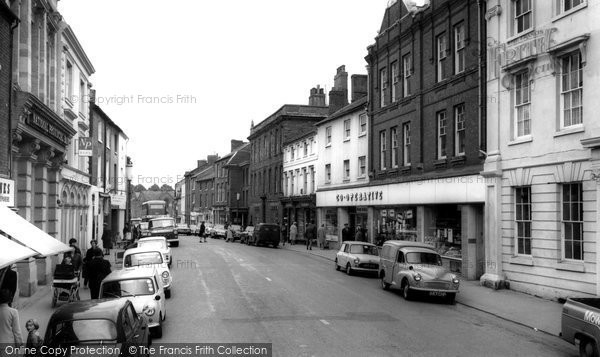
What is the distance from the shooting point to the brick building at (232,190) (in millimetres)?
73688

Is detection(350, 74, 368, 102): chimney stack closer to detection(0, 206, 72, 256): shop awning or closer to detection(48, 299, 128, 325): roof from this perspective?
detection(0, 206, 72, 256): shop awning

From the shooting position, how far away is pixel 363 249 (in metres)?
24.5

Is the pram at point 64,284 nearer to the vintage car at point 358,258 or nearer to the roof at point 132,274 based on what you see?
the roof at point 132,274

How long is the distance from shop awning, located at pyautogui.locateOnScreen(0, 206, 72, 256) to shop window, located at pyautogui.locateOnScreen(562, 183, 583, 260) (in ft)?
47.1

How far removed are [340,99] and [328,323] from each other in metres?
33.2

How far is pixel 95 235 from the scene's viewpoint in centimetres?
3394

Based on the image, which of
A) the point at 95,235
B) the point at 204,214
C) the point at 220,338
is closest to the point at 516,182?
the point at 220,338

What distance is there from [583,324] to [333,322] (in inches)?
212

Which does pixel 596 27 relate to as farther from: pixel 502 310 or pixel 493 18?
pixel 502 310

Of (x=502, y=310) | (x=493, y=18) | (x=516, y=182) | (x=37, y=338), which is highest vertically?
(x=493, y=18)

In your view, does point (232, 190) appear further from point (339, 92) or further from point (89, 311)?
point (89, 311)

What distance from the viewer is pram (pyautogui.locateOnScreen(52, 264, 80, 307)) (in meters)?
14.8

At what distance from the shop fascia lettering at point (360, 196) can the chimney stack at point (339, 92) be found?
9.11 meters

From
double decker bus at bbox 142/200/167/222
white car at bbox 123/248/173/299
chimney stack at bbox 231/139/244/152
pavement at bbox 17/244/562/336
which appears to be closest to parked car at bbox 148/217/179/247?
double decker bus at bbox 142/200/167/222
